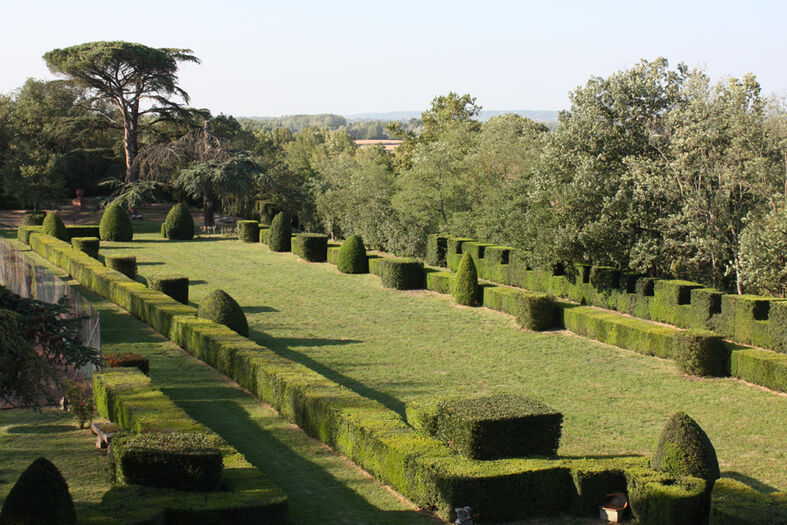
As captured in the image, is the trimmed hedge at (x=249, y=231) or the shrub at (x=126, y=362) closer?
the shrub at (x=126, y=362)

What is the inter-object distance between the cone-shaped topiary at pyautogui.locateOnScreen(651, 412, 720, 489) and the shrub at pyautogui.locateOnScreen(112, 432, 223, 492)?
5666mm

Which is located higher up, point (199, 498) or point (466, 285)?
point (466, 285)

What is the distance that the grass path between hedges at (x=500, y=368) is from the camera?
13.4 meters

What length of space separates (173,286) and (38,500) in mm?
17140

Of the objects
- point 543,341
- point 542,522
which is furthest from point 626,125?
point 542,522

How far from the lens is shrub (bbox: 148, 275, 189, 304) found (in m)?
23.5

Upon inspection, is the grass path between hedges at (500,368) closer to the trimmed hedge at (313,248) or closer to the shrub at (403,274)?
the shrub at (403,274)

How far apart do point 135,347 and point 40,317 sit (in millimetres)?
9618

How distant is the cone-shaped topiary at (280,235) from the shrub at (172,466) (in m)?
29.1

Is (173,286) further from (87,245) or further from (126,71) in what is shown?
(126,71)

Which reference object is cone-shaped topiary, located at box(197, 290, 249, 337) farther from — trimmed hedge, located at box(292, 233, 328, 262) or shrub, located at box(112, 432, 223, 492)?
trimmed hedge, located at box(292, 233, 328, 262)

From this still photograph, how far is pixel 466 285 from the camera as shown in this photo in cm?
2523

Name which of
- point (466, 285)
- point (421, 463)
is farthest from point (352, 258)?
point (421, 463)

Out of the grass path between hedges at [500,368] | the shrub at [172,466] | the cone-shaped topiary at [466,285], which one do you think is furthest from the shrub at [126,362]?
the cone-shaped topiary at [466,285]
